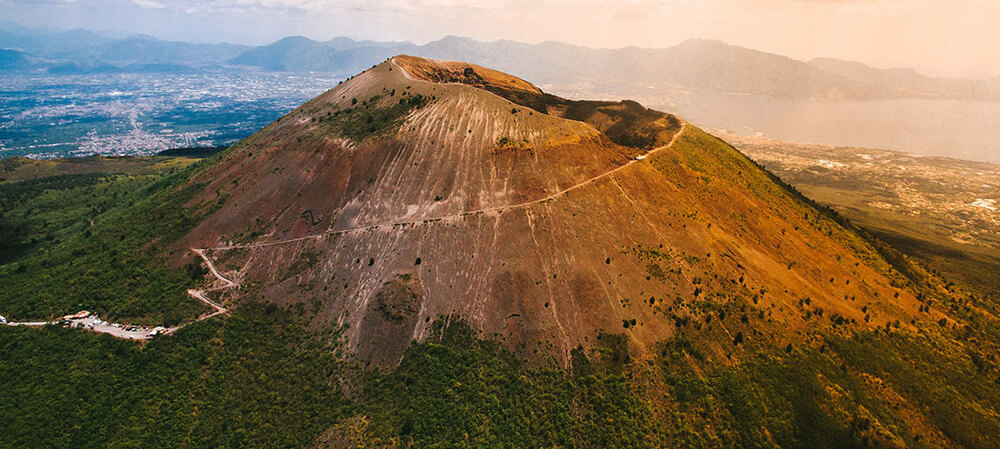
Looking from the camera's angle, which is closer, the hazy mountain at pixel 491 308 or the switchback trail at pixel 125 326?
the hazy mountain at pixel 491 308

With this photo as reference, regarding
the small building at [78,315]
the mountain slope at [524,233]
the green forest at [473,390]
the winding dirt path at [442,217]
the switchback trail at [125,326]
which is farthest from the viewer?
the winding dirt path at [442,217]

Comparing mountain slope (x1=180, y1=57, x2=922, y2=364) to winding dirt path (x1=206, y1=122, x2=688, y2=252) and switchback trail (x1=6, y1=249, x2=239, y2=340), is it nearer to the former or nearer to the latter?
winding dirt path (x1=206, y1=122, x2=688, y2=252)

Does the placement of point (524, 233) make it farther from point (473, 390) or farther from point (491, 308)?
point (473, 390)

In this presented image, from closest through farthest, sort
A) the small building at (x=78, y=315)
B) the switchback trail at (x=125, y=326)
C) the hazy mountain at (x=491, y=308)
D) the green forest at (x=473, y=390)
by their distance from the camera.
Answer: the green forest at (x=473, y=390) → the hazy mountain at (x=491, y=308) → the switchback trail at (x=125, y=326) → the small building at (x=78, y=315)

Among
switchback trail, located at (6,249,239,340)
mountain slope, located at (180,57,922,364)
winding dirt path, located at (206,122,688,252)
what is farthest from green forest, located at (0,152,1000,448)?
winding dirt path, located at (206,122,688,252)

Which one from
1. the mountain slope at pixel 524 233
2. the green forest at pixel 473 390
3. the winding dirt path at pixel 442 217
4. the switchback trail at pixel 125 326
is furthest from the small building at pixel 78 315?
A: the mountain slope at pixel 524 233

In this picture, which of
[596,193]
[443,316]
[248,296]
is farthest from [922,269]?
[248,296]

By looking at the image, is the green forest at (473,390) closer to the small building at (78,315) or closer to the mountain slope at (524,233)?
the small building at (78,315)

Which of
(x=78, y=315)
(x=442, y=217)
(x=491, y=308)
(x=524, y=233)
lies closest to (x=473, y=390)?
(x=491, y=308)

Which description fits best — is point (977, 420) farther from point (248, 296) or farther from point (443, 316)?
point (248, 296)

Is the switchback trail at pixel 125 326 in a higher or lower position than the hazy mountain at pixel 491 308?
lower
